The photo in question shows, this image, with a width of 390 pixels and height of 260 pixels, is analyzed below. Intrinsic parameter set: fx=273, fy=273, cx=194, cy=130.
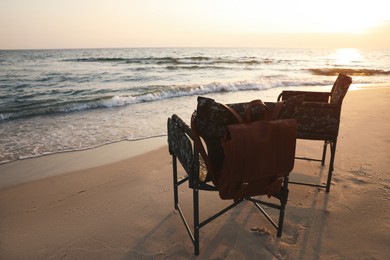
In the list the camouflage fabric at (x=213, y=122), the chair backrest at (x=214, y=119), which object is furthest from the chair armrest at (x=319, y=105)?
the chair backrest at (x=214, y=119)

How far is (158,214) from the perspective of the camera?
2.96m

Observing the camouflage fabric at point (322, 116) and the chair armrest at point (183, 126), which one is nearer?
the chair armrest at point (183, 126)

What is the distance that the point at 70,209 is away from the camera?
3096 millimetres

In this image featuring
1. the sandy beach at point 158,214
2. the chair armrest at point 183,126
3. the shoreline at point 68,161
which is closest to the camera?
the chair armrest at point 183,126

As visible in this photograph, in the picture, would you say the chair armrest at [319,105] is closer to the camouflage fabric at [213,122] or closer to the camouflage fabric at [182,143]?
the camouflage fabric at [213,122]

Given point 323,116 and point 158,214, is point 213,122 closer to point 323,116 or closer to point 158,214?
point 158,214

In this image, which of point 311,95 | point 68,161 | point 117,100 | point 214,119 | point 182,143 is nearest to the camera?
point 214,119

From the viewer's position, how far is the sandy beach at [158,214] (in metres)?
2.41

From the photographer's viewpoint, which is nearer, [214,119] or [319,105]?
[214,119]

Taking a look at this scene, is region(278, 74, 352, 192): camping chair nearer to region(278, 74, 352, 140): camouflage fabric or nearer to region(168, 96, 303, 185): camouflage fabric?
region(278, 74, 352, 140): camouflage fabric

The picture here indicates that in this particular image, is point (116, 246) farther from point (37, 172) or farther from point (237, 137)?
point (37, 172)

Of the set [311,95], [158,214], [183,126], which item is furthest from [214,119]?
[311,95]

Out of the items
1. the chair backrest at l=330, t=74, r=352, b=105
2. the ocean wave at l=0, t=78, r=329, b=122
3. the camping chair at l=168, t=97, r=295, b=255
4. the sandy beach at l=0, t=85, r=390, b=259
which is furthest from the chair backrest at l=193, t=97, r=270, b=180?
the ocean wave at l=0, t=78, r=329, b=122

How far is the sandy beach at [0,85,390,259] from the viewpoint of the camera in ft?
7.89
